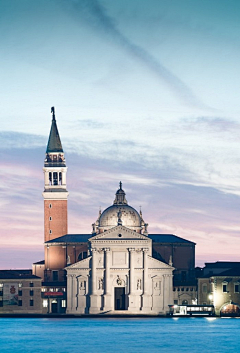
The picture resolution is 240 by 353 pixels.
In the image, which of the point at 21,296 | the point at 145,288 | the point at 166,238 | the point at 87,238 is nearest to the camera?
the point at 145,288

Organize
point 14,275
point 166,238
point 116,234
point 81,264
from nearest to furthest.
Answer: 1. point 116,234
2. point 81,264
3. point 14,275
4. point 166,238

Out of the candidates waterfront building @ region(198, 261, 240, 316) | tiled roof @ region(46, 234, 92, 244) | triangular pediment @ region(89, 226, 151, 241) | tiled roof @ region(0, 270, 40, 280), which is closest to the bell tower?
tiled roof @ region(46, 234, 92, 244)

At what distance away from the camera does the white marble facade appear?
6329 inches

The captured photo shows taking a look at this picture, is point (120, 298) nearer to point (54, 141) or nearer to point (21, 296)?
point (21, 296)

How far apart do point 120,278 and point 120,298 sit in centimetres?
247

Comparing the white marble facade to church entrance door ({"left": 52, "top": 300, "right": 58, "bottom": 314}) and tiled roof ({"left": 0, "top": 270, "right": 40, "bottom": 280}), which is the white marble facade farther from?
tiled roof ({"left": 0, "top": 270, "right": 40, "bottom": 280})

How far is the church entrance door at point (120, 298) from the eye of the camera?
16212 centimetres

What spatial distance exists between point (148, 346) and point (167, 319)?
43457 mm

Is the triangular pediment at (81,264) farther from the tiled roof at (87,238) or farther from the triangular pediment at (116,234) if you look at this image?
the tiled roof at (87,238)

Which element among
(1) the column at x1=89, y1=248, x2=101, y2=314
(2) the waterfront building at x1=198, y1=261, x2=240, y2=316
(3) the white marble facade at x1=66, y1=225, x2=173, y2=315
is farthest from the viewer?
(1) the column at x1=89, y1=248, x2=101, y2=314

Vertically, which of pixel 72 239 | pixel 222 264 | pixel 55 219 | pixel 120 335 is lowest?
pixel 120 335

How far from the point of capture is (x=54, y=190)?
17912cm

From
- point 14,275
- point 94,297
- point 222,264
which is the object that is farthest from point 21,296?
point 222,264

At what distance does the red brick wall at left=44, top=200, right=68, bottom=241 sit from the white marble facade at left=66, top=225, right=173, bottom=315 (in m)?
15.4
